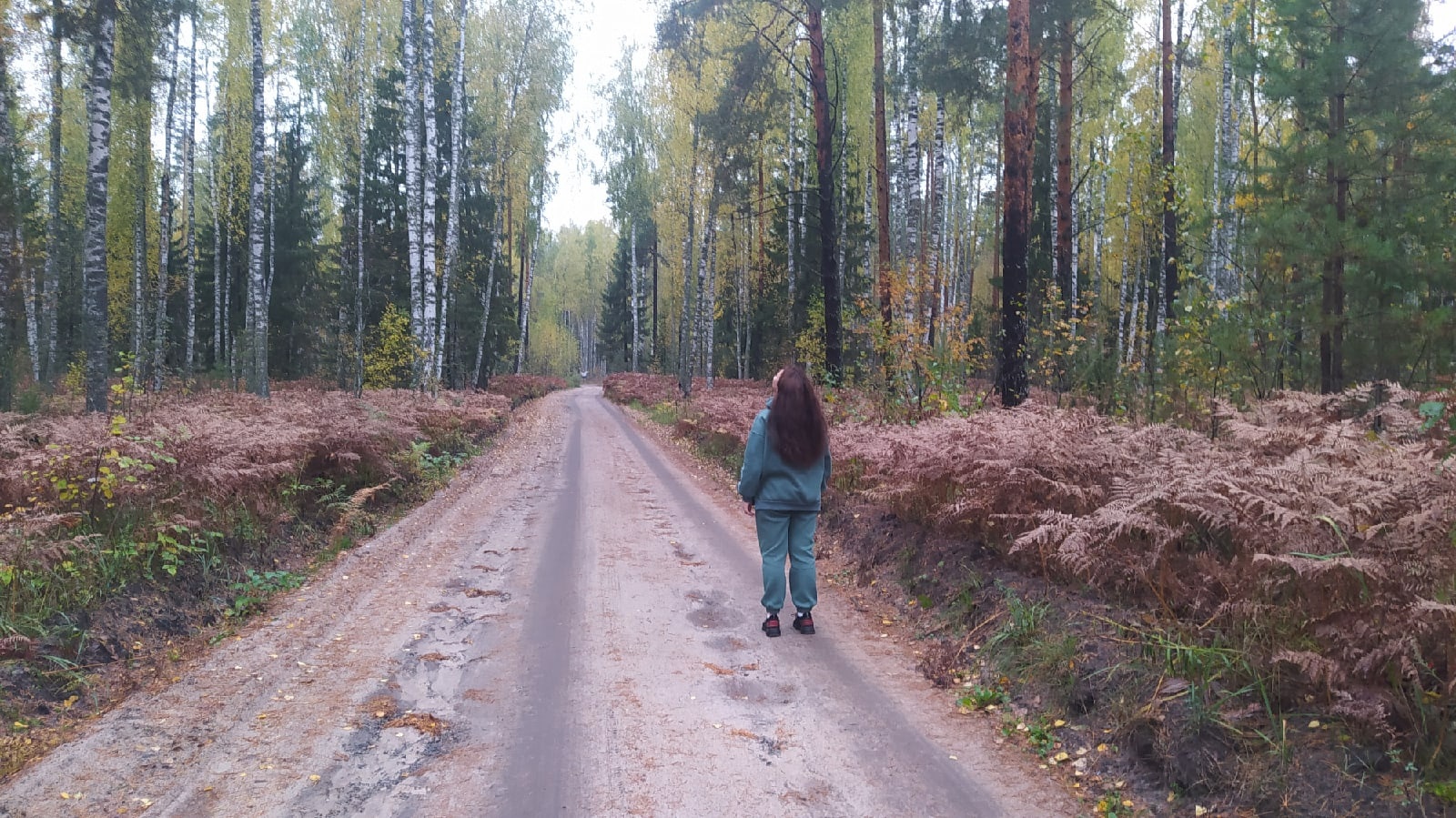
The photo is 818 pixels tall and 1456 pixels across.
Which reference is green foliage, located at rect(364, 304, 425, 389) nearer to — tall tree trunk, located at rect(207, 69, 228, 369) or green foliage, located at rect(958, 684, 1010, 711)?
tall tree trunk, located at rect(207, 69, 228, 369)

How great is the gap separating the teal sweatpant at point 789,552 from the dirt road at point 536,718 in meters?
0.28

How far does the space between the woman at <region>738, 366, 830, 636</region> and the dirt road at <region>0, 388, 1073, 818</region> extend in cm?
36

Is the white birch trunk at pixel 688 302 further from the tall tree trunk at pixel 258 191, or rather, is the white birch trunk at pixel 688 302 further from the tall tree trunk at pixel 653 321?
the tall tree trunk at pixel 653 321

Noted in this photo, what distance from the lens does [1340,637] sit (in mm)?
3389

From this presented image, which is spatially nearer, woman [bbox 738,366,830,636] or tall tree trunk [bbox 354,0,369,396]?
woman [bbox 738,366,830,636]

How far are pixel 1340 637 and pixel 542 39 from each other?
32363 millimetres

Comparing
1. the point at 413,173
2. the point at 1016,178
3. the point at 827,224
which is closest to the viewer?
the point at 1016,178

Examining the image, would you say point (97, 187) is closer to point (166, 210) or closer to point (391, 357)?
point (391, 357)

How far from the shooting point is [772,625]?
5.70 meters

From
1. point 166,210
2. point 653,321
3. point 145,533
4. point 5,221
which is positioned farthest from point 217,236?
point 653,321

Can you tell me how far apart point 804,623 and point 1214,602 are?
2663 mm

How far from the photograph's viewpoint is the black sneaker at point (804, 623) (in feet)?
19.0

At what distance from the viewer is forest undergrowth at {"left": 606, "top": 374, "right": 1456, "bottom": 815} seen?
10.4ft

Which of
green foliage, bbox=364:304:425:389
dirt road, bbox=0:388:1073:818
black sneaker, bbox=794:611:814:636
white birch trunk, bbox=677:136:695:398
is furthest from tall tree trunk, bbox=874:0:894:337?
green foliage, bbox=364:304:425:389
